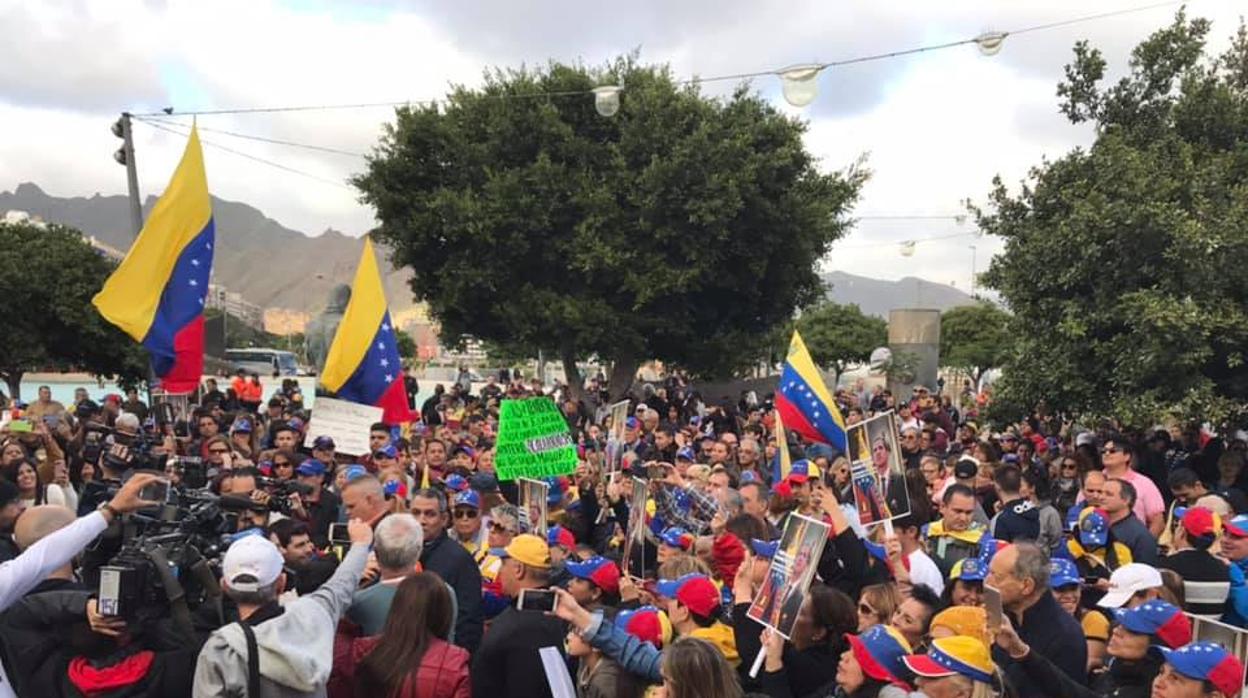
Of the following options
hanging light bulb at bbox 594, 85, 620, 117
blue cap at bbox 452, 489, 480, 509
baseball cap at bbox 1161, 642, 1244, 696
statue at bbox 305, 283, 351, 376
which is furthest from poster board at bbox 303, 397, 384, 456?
hanging light bulb at bbox 594, 85, 620, 117

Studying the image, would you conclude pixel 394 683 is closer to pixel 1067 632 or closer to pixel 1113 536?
pixel 1067 632

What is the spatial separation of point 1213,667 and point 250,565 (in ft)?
11.2

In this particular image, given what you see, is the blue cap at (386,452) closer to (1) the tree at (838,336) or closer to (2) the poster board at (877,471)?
(2) the poster board at (877,471)

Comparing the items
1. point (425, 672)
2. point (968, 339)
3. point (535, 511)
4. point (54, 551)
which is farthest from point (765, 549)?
point (968, 339)

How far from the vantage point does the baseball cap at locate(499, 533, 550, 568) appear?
4367 millimetres

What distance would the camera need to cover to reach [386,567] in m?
4.18

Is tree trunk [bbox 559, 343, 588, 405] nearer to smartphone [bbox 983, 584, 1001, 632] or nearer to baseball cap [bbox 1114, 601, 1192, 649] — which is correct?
baseball cap [bbox 1114, 601, 1192, 649]

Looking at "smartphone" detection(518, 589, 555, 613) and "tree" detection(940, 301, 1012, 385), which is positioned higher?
"tree" detection(940, 301, 1012, 385)

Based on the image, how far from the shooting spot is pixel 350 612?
4.11m

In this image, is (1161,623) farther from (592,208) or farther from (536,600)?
(592,208)

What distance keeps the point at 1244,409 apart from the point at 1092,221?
2.58 meters

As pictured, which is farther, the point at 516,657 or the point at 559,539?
the point at 559,539

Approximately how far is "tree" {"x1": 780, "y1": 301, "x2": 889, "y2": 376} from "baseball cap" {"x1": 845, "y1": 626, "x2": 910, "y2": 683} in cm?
→ 6683

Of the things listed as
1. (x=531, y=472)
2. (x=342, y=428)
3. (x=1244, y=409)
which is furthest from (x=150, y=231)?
(x=1244, y=409)
